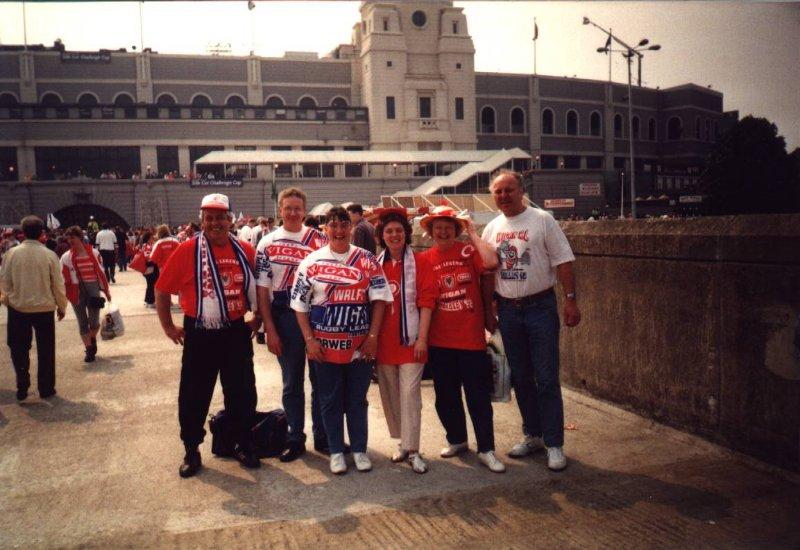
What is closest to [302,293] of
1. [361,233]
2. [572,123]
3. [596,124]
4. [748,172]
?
[361,233]

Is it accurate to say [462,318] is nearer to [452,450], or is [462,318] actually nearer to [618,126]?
→ [452,450]

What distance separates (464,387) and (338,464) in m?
1.03

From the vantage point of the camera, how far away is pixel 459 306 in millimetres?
4465

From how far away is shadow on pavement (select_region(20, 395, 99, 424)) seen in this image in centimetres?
591

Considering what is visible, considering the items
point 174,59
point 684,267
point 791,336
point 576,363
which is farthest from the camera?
point 174,59

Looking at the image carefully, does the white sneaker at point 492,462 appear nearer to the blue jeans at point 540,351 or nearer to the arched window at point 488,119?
the blue jeans at point 540,351

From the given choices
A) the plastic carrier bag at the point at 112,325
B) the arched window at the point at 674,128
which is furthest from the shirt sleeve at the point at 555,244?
the arched window at the point at 674,128

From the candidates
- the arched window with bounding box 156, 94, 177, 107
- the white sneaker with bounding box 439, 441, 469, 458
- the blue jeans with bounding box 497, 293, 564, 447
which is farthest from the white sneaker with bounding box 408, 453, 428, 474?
the arched window with bounding box 156, 94, 177, 107

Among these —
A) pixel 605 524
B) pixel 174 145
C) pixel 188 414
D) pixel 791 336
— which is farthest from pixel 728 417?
pixel 174 145

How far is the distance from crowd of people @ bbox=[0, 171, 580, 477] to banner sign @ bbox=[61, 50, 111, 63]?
2491 inches

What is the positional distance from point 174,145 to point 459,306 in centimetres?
5784

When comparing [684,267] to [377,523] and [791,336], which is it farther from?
[377,523]

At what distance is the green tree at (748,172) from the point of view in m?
32.9

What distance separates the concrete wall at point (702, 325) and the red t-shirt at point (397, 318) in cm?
194
